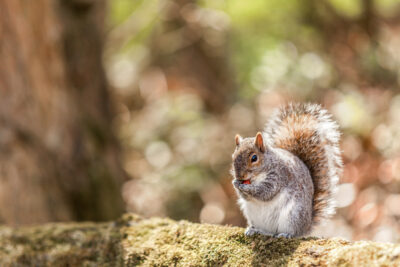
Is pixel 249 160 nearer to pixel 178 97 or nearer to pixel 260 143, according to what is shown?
pixel 260 143

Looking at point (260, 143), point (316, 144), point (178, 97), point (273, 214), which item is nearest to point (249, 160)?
point (260, 143)

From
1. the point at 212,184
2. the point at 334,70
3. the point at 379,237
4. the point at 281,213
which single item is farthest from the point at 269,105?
the point at 281,213

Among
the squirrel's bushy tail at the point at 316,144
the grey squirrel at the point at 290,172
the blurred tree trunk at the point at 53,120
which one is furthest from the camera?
the blurred tree trunk at the point at 53,120

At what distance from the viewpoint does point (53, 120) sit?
4062 mm

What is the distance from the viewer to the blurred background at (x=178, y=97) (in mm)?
3826

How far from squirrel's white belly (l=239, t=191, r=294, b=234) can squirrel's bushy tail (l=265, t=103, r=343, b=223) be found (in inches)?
8.4

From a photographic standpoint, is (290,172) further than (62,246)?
No

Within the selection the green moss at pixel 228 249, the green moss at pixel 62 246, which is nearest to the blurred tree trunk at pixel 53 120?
the green moss at pixel 62 246

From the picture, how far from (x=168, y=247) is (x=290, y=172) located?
549mm

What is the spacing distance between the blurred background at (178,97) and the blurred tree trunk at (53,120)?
0.01m

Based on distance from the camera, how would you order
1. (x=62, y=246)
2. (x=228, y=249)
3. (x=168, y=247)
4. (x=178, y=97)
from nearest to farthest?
1. (x=228, y=249)
2. (x=168, y=247)
3. (x=62, y=246)
4. (x=178, y=97)

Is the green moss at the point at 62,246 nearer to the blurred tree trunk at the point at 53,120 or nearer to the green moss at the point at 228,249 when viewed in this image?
the green moss at the point at 228,249

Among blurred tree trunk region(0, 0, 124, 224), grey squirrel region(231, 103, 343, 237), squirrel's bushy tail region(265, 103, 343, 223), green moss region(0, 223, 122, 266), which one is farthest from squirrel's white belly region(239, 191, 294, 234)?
blurred tree trunk region(0, 0, 124, 224)

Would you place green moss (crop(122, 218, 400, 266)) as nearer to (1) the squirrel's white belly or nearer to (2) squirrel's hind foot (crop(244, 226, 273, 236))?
(2) squirrel's hind foot (crop(244, 226, 273, 236))
